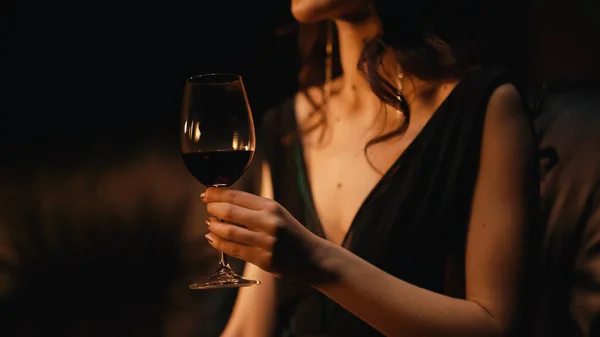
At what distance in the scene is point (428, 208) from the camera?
4.01ft

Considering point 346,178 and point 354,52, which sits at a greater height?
point 354,52

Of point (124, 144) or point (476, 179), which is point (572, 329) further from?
point (124, 144)

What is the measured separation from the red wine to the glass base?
4.9 inches

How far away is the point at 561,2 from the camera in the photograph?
1.71 m

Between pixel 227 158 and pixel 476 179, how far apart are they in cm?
42

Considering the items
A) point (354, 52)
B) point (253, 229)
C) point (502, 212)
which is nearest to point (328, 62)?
point (354, 52)

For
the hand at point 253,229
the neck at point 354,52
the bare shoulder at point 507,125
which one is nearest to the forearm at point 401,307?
the hand at point 253,229

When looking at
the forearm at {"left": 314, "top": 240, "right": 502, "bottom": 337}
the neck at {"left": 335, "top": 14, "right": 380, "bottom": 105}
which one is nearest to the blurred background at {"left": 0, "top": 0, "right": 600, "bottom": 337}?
the neck at {"left": 335, "top": 14, "right": 380, "bottom": 105}

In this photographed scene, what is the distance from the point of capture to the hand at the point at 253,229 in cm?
95

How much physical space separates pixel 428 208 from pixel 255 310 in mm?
383

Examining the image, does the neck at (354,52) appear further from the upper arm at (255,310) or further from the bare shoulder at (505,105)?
the upper arm at (255,310)

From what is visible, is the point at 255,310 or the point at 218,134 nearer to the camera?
the point at 218,134

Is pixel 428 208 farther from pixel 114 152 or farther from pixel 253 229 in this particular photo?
pixel 114 152

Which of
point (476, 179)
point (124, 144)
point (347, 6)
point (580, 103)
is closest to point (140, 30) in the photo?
point (124, 144)
